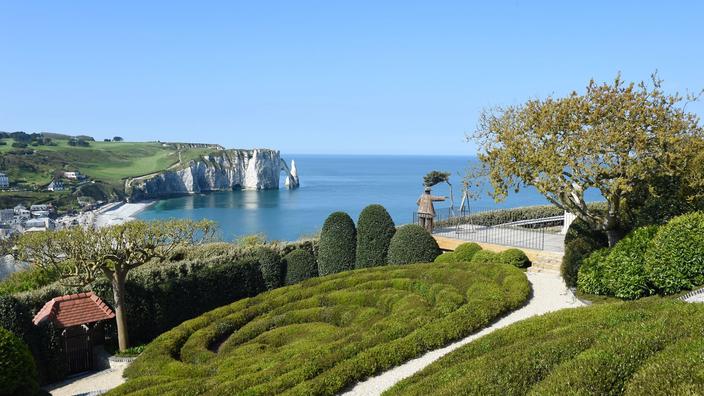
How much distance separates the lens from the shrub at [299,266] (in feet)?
80.6

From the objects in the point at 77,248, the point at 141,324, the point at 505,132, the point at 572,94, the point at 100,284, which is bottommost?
the point at 141,324

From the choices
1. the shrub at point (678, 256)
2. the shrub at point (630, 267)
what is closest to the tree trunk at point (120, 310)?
the shrub at point (630, 267)

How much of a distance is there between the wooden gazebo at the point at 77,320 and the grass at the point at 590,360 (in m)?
13.0

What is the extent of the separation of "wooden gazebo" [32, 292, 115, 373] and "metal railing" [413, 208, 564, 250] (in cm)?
1756

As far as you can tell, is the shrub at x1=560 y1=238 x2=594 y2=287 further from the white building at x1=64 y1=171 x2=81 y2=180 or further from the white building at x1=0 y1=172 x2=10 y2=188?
the white building at x1=64 y1=171 x2=81 y2=180

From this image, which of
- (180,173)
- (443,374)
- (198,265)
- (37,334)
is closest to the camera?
(443,374)

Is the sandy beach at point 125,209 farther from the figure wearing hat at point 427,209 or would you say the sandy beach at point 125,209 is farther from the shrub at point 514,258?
the shrub at point 514,258

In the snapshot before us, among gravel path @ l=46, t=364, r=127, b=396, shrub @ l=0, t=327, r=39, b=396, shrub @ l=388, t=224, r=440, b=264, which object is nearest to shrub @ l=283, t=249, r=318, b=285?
shrub @ l=388, t=224, r=440, b=264

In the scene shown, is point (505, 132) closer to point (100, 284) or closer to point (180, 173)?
point (100, 284)

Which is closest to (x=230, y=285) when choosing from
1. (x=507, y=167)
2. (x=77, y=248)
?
(x=77, y=248)

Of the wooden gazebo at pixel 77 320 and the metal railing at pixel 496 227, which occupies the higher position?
the metal railing at pixel 496 227

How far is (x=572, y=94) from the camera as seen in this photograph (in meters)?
17.8

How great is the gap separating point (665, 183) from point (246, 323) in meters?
15.6

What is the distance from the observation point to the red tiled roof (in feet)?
57.5
